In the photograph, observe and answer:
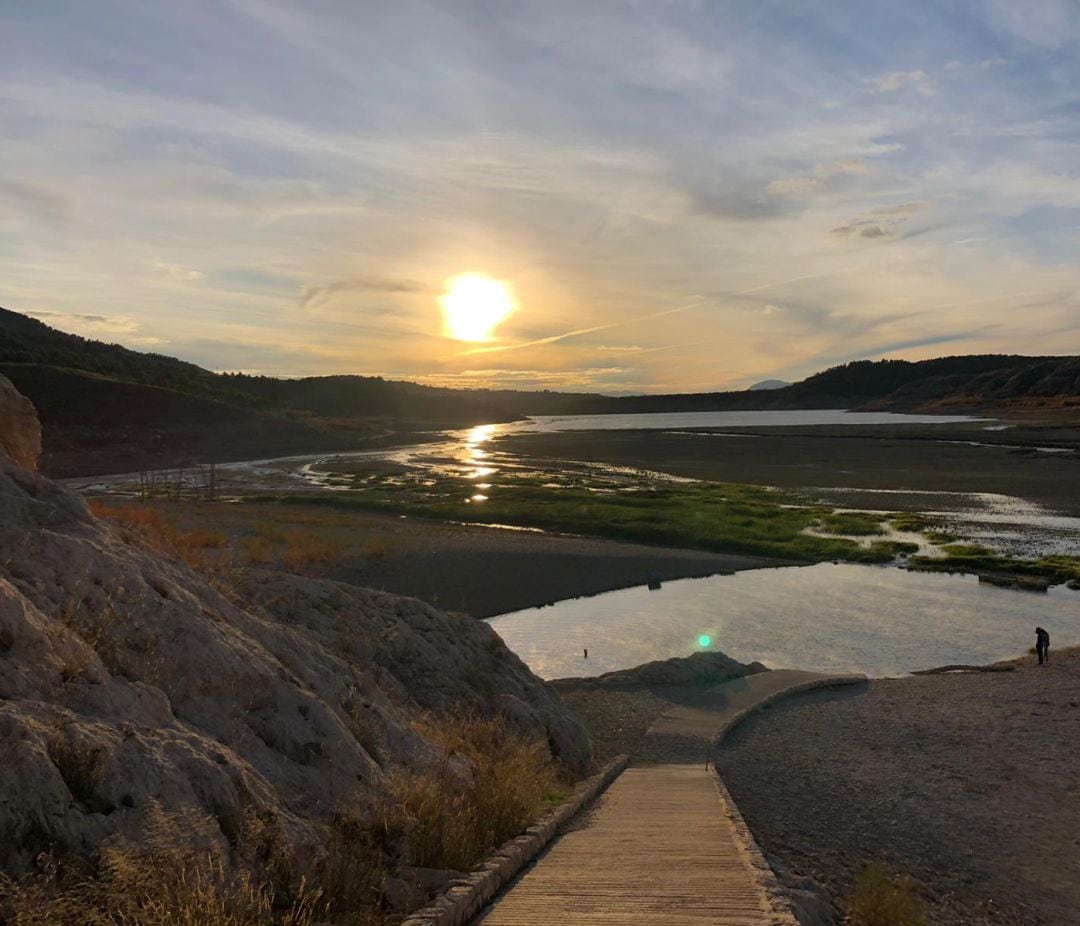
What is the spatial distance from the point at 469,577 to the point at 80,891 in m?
27.5

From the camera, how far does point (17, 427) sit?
34.8ft

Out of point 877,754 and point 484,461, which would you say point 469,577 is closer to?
point 877,754

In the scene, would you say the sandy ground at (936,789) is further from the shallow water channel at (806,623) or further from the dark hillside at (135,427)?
the dark hillside at (135,427)

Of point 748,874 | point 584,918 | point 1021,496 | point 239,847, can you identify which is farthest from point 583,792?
point 1021,496

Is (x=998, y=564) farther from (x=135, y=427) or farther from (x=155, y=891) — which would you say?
(x=135, y=427)

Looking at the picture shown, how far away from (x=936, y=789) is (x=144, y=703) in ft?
38.9

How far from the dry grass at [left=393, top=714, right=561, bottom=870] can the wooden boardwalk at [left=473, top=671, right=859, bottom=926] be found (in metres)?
0.51

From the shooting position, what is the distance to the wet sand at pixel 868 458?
58.0 metres

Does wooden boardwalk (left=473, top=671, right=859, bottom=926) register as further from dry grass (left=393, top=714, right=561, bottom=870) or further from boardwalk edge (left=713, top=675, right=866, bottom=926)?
dry grass (left=393, top=714, right=561, bottom=870)

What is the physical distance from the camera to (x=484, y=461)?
8756 centimetres

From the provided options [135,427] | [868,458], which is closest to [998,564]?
[868,458]

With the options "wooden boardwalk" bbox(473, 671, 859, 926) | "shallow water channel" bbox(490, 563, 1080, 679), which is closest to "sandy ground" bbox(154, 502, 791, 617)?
"shallow water channel" bbox(490, 563, 1080, 679)

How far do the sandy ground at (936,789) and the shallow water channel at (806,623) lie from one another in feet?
12.9

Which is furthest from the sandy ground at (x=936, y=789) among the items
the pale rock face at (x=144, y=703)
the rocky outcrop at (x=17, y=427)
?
the rocky outcrop at (x=17, y=427)
